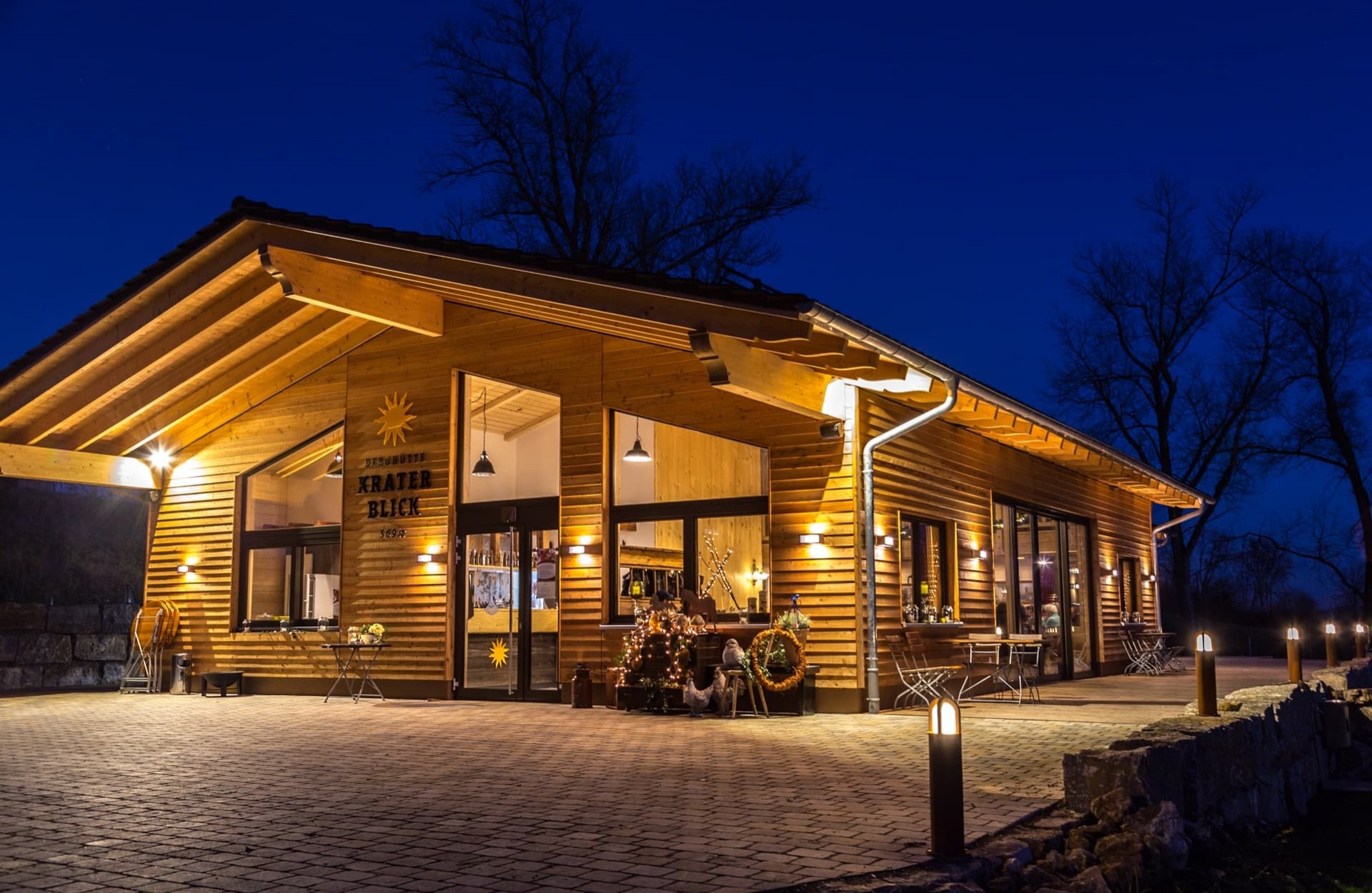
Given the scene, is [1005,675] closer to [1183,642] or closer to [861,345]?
[861,345]

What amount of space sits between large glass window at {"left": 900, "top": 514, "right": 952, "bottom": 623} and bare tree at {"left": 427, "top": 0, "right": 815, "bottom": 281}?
382 inches

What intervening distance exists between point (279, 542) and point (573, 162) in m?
9.90

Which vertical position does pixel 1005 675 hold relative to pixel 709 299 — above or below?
below

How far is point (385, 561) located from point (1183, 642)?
67.9 feet

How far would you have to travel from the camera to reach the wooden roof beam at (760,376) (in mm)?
9289

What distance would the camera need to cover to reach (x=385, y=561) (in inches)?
536

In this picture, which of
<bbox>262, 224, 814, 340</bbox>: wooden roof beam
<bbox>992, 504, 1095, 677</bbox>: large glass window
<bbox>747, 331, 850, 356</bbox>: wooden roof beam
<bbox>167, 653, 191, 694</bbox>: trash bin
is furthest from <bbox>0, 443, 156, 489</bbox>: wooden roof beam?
<bbox>992, 504, 1095, 677</bbox>: large glass window

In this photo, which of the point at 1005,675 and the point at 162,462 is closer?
the point at 1005,675

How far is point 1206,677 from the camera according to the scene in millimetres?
7633

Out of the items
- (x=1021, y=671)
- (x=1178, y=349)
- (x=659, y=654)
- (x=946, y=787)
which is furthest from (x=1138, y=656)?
(x=946, y=787)

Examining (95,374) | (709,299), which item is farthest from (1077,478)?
(95,374)

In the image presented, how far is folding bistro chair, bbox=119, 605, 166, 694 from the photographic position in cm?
1510

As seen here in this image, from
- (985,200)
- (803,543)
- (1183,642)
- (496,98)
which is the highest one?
(985,200)

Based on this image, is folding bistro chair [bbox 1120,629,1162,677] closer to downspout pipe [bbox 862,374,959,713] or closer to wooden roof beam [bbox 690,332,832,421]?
downspout pipe [bbox 862,374,959,713]
